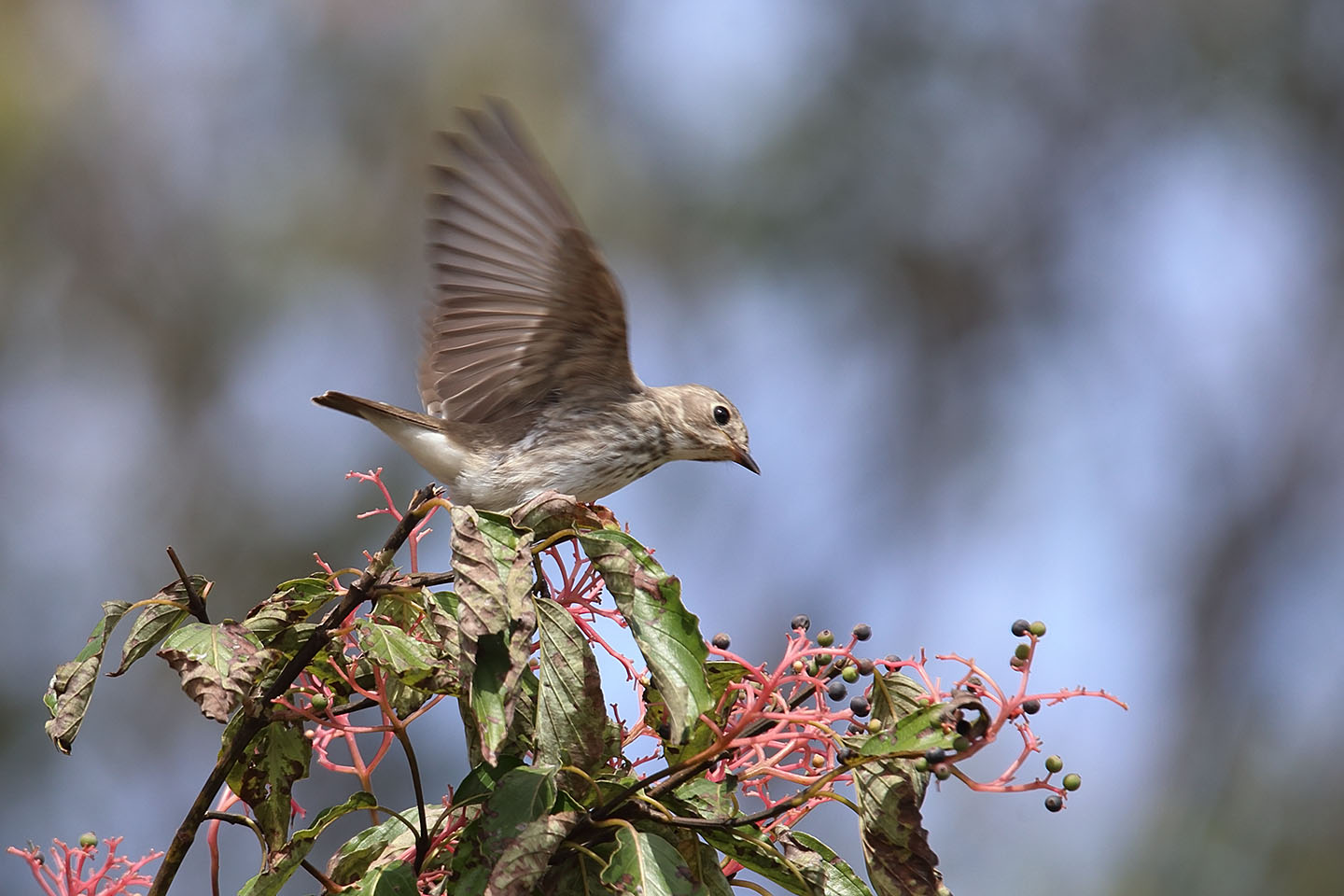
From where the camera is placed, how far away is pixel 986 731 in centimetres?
154

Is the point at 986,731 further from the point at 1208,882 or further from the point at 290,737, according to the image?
the point at 1208,882

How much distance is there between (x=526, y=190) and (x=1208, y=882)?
5483 millimetres

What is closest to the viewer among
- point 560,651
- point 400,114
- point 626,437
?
point 560,651

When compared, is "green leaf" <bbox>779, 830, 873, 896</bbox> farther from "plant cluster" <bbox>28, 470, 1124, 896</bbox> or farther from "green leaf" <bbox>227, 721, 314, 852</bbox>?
"green leaf" <bbox>227, 721, 314, 852</bbox>

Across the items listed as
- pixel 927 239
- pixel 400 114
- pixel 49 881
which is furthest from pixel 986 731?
pixel 927 239

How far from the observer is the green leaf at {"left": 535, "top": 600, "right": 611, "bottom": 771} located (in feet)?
5.30

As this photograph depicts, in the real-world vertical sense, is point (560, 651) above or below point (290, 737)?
above

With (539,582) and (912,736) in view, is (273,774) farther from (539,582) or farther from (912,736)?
(912,736)

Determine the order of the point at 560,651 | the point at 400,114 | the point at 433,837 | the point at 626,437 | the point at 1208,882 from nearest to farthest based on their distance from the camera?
the point at 560,651, the point at 433,837, the point at 626,437, the point at 1208,882, the point at 400,114

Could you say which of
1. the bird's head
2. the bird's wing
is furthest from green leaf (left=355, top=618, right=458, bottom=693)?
the bird's head

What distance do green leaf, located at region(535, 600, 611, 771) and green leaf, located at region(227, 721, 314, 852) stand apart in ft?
1.55

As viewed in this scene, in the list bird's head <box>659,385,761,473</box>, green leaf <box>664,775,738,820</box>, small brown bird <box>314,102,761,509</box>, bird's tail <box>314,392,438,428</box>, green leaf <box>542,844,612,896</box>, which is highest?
bird's head <box>659,385,761,473</box>

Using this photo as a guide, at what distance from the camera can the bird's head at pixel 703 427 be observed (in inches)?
145

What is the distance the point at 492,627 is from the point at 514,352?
6.35ft
